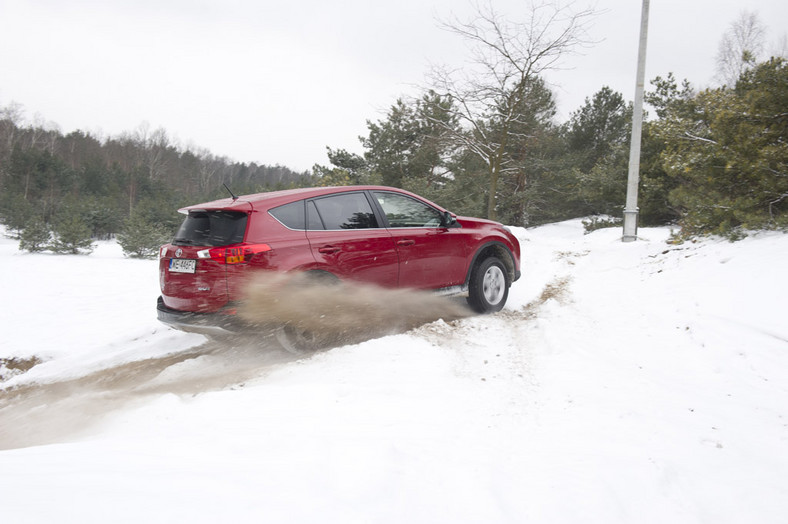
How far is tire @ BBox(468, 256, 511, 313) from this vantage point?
5574 mm

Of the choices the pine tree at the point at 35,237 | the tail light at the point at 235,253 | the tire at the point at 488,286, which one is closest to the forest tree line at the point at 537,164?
the pine tree at the point at 35,237

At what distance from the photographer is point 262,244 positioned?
12.0 ft

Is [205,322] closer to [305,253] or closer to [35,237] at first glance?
[305,253]

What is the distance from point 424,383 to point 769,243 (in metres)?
4.84

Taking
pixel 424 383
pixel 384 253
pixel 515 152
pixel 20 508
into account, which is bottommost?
pixel 424 383

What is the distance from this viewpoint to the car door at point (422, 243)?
477 centimetres

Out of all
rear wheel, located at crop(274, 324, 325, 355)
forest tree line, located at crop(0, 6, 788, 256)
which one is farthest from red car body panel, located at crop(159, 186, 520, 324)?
forest tree line, located at crop(0, 6, 788, 256)

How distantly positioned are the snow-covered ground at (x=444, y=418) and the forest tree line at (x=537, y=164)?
1.38 m

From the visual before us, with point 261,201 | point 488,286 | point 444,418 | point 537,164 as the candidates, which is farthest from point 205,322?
point 537,164

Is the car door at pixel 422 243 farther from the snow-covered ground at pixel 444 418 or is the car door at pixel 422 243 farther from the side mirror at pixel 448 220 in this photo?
the snow-covered ground at pixel 444 418

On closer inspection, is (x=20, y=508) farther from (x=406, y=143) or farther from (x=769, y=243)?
(x=406, y=143)

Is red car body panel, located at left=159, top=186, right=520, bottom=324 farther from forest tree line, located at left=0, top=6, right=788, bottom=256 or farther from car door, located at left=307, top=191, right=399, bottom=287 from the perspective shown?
forest tree line, located at left=0, top=6, right=788, bottom=256

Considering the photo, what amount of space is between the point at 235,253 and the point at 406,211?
6.91 ft

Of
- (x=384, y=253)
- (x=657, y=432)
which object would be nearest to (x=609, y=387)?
(x=657, y=432)
